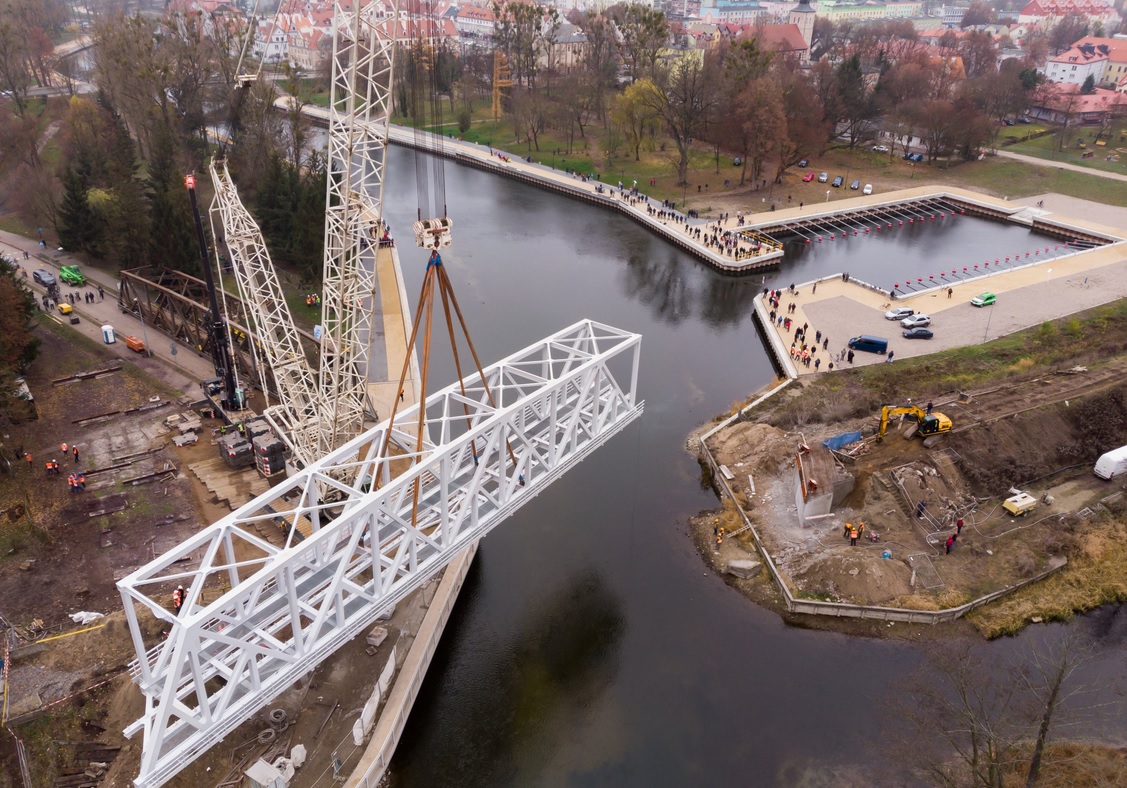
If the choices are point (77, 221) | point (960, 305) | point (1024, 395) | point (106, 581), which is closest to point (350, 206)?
point (106, 581)

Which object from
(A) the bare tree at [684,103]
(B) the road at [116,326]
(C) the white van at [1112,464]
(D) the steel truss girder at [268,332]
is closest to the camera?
(D) the steel truss girder at [268,332]

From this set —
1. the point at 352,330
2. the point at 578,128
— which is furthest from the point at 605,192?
the point at 352,330

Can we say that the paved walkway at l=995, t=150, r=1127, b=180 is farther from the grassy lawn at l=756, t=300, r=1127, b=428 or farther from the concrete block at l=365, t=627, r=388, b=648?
the concrete block at l=365, t=627, r=388, b=648

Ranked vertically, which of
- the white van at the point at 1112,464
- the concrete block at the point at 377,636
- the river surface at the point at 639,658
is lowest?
the river surface at the point at 639,658

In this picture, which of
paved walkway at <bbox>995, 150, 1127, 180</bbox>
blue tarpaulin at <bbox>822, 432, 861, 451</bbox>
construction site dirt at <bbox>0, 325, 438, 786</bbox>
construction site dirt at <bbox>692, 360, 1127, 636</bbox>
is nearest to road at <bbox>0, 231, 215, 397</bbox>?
construction site dirt at <bbox>0, 325, 438, 786</bbox>

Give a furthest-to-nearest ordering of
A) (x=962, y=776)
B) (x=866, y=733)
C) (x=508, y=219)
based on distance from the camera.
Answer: (x=508, y=219) → (x=866, y=733) → (x=962, y=776)

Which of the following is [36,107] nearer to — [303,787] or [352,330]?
[352,330]

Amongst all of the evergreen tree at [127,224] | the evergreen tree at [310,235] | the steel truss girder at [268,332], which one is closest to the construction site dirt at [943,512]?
the steel truss girder at [268,332]

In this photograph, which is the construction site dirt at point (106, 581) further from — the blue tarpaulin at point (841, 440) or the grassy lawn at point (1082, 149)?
the grassy lawn at point (1082, 149)
